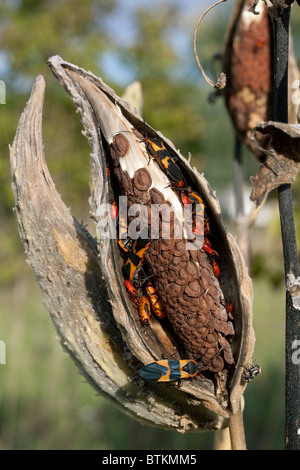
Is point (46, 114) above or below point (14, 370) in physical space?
above

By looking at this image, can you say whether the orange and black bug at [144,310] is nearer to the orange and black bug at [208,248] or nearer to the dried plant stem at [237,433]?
the orange and black bug at [208,248]

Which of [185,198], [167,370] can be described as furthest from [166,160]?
[167,370]

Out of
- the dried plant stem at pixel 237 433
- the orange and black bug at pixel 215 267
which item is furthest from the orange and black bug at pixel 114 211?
the dried plant stem at pixel 237 433

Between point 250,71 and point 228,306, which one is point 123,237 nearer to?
point 228,306

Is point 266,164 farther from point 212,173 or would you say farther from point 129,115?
point 212,173

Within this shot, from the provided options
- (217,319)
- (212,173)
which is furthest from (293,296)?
(212,173)

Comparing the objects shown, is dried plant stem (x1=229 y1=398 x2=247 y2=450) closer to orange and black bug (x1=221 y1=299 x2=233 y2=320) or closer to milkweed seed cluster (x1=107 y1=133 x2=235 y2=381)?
milkweed seed cluster (x1=107 y1=133 x2=235 y2=381)

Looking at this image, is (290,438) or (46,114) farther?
(46,114)
